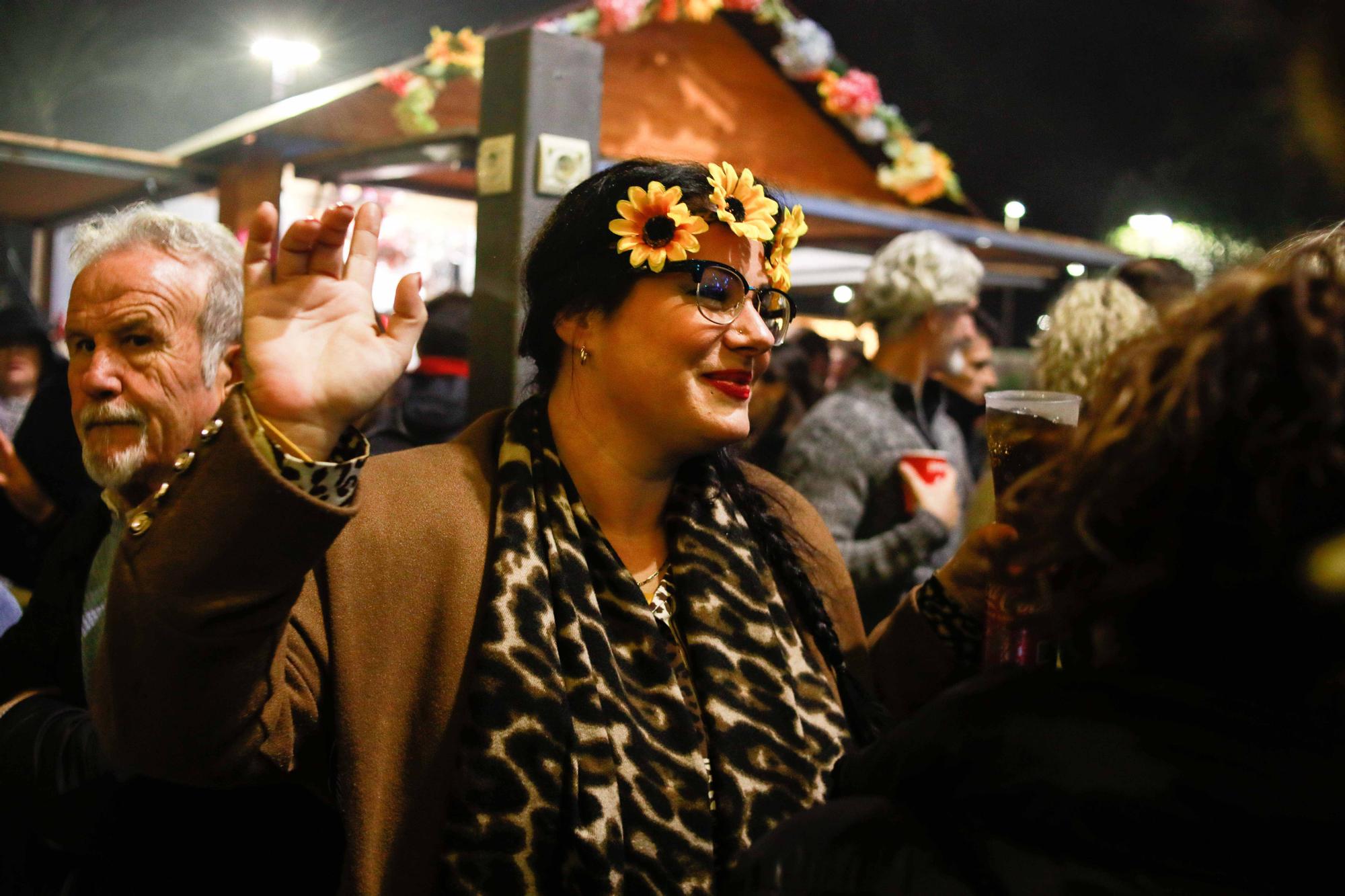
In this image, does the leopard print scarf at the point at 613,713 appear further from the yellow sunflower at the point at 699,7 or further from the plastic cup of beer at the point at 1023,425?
the yellow sunflower at the point at 699,7

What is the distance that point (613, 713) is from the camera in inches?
63.9

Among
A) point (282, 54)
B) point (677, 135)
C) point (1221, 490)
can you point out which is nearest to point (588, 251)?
point (1221, 490)

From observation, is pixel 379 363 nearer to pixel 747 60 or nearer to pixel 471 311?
pixel 471 311

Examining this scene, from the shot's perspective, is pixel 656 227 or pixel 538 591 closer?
pixel 538 591

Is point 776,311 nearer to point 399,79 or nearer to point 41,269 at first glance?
point 399,79

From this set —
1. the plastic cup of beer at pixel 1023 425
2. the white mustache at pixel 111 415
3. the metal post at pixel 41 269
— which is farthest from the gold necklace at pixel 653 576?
the metal post at pixel 41 269

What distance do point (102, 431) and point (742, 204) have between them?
130 centimetres

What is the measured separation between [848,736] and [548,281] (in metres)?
1.00

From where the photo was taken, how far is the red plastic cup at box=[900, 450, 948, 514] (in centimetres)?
292

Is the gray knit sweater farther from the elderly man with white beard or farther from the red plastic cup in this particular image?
the elderly man with white beard

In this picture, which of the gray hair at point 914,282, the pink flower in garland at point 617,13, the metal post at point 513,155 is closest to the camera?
the metal post at point 513,155

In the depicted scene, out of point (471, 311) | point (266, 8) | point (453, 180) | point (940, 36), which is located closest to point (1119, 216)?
point (940, 36)

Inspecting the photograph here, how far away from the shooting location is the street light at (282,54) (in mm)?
6406

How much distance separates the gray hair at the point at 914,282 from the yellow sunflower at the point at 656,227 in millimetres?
1737
